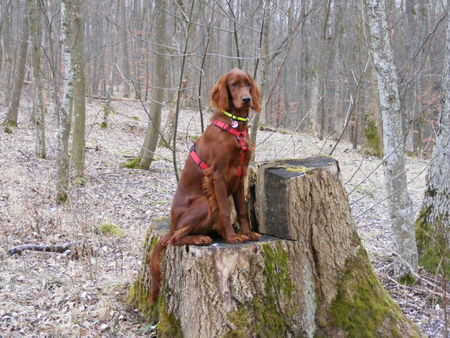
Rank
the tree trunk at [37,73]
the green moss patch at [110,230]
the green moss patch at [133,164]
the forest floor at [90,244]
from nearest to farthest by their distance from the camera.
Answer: the forest floor at [90,244] < the green moss patch at [110,230] < the tree trunk at [37,73] < the green moss patch at [133,164]

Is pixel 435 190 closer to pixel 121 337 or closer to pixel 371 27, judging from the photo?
pixel 371 27

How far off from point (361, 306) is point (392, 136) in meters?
2.13

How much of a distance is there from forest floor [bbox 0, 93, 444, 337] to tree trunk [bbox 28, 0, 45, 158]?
56 centimetres

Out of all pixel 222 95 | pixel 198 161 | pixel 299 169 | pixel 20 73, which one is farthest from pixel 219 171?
pixel 20 73

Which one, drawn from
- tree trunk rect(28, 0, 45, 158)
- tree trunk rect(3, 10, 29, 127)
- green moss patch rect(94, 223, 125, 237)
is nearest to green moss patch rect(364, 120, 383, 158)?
tree trunk rect(28, 0, 45, 158)

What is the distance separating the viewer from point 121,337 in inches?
147

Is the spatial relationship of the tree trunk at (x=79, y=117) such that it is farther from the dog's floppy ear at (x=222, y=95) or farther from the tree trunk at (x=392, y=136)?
the dog's floppy ear at (x=222, y=95)

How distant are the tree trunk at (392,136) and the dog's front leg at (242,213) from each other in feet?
6.90

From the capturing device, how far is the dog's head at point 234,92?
3.38 m

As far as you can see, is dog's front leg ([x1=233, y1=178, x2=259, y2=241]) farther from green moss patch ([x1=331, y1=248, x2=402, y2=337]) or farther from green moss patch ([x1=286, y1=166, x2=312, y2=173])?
green moss patch ([x1=331, y1=248, x2=402, y2=337])

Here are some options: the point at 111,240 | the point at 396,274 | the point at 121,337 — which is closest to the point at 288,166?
the point at 121,337

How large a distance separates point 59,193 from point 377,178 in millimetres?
8639

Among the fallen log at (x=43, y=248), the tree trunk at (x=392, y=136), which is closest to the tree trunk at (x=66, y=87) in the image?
the fallen log at (x=43, y=248)

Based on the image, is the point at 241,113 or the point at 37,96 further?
the point at 37,96
